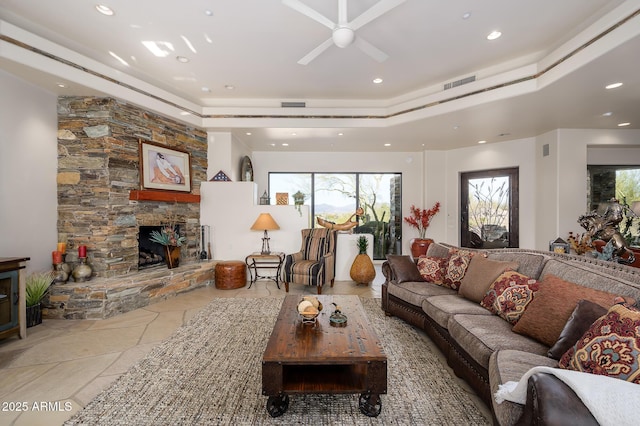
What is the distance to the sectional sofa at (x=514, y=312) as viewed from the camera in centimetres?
132

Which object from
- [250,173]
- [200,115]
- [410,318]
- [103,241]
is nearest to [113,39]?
[200,115]

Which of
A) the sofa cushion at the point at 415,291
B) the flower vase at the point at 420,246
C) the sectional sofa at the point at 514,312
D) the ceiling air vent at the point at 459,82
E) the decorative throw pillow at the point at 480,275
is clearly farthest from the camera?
the flower vase at the point at 420,246

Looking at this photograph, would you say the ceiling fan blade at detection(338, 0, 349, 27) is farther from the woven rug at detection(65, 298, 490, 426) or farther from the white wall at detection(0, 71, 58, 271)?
the white wall at detection(0, 71, 58, 271)

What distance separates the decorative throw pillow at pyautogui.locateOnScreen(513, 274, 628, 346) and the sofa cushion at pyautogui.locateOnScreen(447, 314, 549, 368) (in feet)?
0.25

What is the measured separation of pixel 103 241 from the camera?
377cm

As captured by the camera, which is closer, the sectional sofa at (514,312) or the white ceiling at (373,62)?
the sectional sofa at (514,312)

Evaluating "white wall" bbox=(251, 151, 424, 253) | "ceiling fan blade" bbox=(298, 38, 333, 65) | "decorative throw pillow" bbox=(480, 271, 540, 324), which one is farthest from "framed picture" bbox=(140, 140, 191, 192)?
"decorative throw pillow" bbox=(480, 271, 540, 324)

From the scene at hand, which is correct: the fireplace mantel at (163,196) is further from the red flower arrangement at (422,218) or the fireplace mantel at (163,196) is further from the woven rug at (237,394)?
the red flower arrangement at (422,218)

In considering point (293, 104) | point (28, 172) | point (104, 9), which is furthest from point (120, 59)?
point (293, 104)

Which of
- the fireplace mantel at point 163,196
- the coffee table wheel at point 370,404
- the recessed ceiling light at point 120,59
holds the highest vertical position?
the recessed ceiling light at point 120,59

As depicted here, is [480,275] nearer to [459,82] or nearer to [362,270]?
[362,270]

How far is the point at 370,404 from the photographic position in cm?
173

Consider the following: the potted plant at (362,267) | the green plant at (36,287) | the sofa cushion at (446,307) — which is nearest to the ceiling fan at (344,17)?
the sofa cushion at (446,307)

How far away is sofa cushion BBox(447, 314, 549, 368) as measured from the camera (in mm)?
1751
